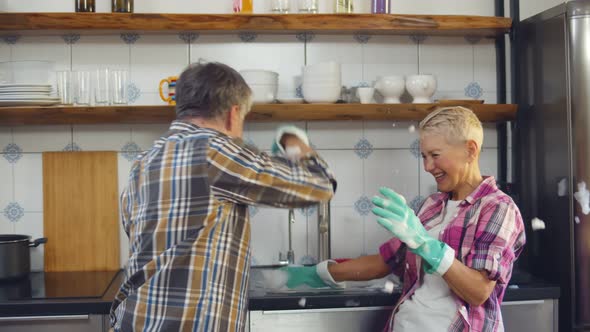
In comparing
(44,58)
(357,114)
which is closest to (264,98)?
(357,114)

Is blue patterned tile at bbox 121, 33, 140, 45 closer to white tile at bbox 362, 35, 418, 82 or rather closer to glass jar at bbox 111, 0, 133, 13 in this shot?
glass jar at bbox 111, 0, 133, 13

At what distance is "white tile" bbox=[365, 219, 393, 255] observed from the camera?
9.63 feet

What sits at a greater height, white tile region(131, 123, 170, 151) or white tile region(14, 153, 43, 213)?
white tile region(131, 123, 170, 151)

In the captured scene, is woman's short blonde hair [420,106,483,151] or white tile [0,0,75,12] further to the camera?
white tile [0,0,75,12]

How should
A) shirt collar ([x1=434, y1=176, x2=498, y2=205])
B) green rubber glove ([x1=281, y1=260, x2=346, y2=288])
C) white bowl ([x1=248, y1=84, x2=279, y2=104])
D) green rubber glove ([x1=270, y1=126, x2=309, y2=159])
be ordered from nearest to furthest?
green rubber glove ([x1=270, y1=126, x2=309, y2=159]) < shirt collar ([x1=434, y1=176, x2=498, y2=205]) < green rubber glove ([x1=281, y1=260, x2=346, y2=288]) < white bowl ([x1=248, y1=84, x2=279, y2=104])

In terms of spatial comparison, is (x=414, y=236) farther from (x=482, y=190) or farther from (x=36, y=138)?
(x=36, y=138)

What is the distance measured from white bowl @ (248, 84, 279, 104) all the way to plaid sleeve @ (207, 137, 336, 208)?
1.04 meters

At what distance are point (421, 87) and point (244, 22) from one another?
0.72 metres

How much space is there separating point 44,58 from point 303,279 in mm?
1359

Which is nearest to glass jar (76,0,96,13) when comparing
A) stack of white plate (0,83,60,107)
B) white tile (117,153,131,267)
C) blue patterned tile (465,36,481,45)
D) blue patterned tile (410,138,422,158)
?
stack of white plate (0,83,60,107)

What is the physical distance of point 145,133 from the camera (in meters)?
2.86

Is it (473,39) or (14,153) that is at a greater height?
(473,39)

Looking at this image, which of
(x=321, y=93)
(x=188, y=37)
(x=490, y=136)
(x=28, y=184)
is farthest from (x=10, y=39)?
(x=490, y=136)

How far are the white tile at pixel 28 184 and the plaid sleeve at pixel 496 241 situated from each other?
5.82ft
